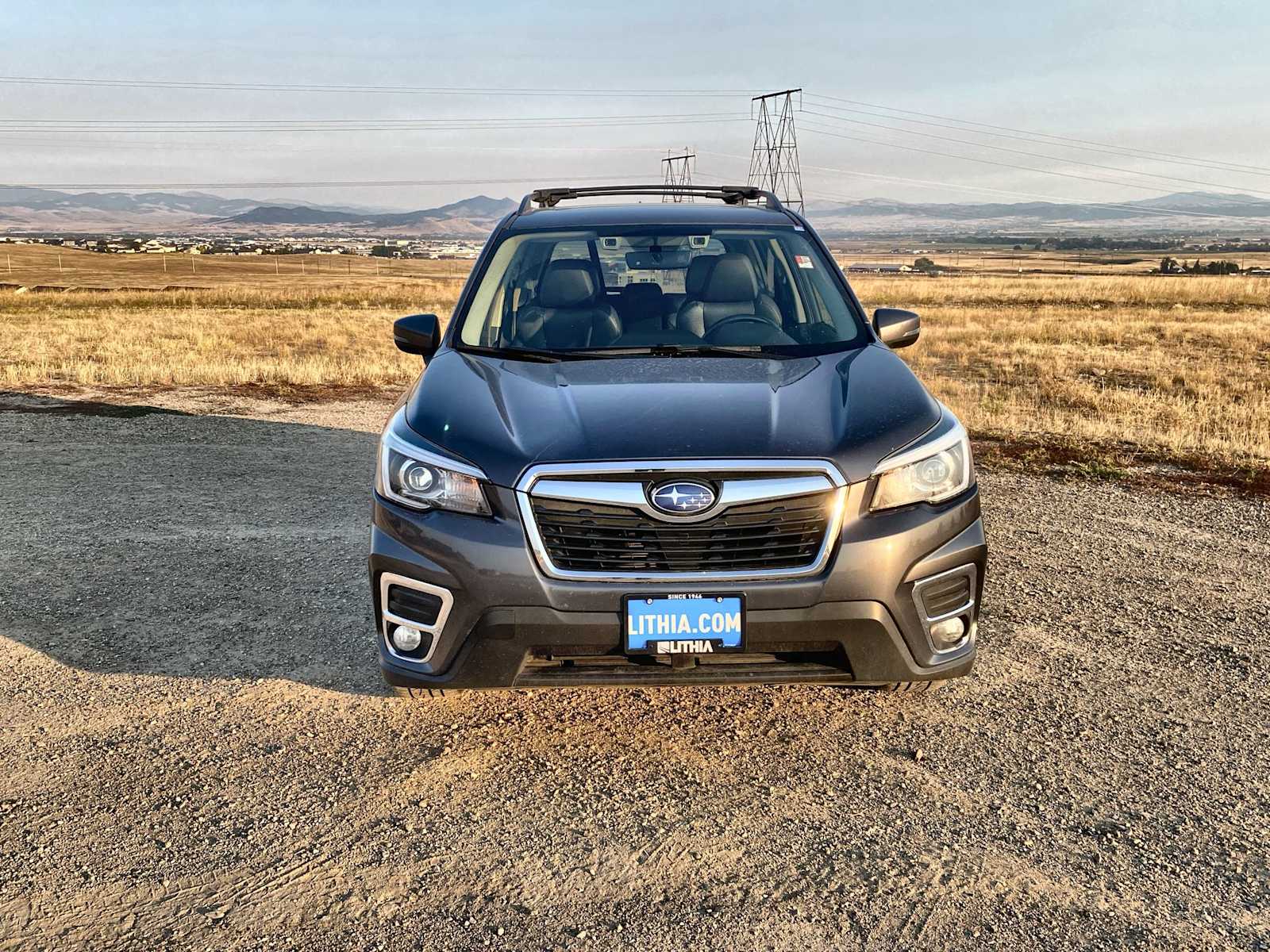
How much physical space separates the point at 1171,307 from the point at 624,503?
109 feet

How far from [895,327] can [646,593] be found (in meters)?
2.09

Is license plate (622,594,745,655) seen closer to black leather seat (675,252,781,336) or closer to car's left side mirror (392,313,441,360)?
black leather seat (675,252,781,336)

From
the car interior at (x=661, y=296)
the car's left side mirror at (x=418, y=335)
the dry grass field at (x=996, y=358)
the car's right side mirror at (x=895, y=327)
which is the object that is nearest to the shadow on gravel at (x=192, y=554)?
the car's left side mirror at (x=418, y=335)

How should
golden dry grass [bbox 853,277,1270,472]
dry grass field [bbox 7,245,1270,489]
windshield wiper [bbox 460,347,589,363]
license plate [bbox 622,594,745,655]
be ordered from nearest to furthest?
1. license plate [bbox 622,594,745,655]
2. windshield wiper [bbox 460,347,589,363]
3. dry grass field [bbox 7,245,1270,489]
4. golden dry grass [bbox 853,277,1270,472]

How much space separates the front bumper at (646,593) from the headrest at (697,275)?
188 cm

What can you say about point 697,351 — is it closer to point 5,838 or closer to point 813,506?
point 813,506

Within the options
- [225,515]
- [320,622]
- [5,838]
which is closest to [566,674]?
[5,838]

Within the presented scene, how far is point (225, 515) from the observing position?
6832mm

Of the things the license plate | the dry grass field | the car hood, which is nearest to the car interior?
the car hood

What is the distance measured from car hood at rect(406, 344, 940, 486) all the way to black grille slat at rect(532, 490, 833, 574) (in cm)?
16

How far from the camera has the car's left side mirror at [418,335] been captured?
188 inches

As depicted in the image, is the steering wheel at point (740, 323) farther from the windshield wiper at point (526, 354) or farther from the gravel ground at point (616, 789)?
the gravel ground at point (616, 789)

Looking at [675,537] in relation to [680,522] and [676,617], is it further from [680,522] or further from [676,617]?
[676,617]

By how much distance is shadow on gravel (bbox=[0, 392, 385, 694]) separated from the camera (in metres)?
4.57
